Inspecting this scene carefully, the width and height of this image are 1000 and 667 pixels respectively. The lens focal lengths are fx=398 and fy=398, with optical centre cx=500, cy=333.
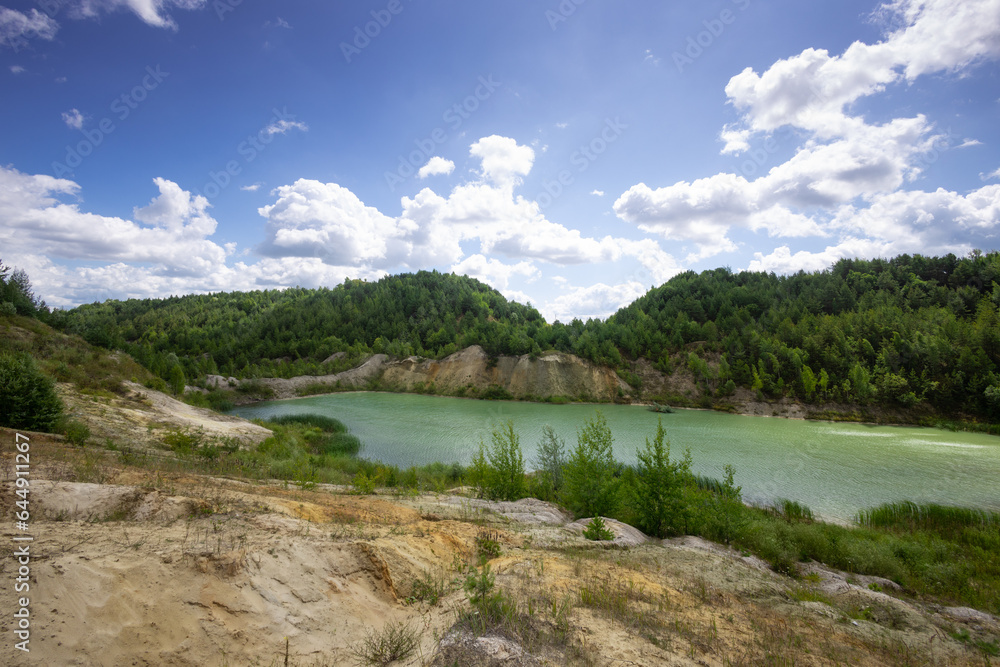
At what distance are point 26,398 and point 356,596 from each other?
1596 cm

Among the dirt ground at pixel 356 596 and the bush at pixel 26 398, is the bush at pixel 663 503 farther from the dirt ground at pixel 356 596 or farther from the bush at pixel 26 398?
the bush at pixel 26 398

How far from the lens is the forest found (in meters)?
44.0

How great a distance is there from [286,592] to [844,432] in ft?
150

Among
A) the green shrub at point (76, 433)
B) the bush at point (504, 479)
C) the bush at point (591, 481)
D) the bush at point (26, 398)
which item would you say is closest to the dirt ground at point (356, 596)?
the green shrub at point (76, 433)

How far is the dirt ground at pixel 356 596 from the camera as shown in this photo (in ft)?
15.0

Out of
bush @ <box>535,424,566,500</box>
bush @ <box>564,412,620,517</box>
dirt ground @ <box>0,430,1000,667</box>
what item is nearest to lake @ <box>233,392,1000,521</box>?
bush @ <box>535,424,566,500</box>

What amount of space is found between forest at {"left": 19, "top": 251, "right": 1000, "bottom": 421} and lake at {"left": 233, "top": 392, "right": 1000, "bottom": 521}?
8311mm

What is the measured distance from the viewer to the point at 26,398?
13688mm

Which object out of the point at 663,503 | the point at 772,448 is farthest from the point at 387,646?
the point at 772,448

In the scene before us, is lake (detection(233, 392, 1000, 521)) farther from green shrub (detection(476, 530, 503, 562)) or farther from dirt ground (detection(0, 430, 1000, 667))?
green shrub (detection(476, 530, 503, 562))

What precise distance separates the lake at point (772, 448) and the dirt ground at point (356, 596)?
12.8 metres

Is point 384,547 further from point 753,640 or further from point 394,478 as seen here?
point 394,478

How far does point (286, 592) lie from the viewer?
5.80m

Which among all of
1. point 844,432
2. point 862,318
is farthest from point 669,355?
point 844,432
